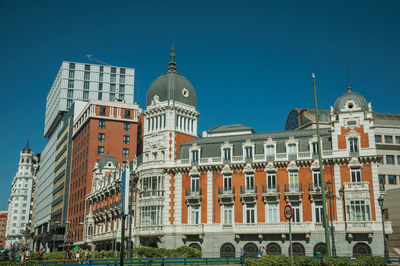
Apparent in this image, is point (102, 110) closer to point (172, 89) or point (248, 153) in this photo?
point (172, 89)

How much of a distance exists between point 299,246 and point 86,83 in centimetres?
9372

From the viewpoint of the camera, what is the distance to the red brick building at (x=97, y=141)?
288ft

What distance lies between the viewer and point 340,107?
168ft

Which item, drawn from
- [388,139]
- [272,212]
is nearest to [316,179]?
[272,212]

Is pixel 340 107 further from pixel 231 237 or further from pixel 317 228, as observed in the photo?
pixel 231 237

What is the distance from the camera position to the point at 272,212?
50781 mm

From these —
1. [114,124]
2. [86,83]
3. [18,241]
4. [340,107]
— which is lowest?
[18,241]

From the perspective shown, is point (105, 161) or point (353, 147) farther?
point (105, 161)

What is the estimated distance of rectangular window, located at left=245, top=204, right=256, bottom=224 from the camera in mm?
51219

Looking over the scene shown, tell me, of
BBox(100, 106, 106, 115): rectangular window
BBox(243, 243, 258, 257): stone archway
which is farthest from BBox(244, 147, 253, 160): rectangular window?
BBox(100, 106, 106, 115): rectangular window

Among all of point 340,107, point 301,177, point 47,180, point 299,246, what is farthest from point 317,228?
point 47,180

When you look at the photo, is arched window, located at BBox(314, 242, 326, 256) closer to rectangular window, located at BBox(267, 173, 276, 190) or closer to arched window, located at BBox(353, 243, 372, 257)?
arched window, located at BBox(353, 243, 372, 257)

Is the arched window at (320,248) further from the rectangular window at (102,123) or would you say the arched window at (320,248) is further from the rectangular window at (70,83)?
the rectangular window at (70,83)

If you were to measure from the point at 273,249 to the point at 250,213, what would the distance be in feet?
15.8
